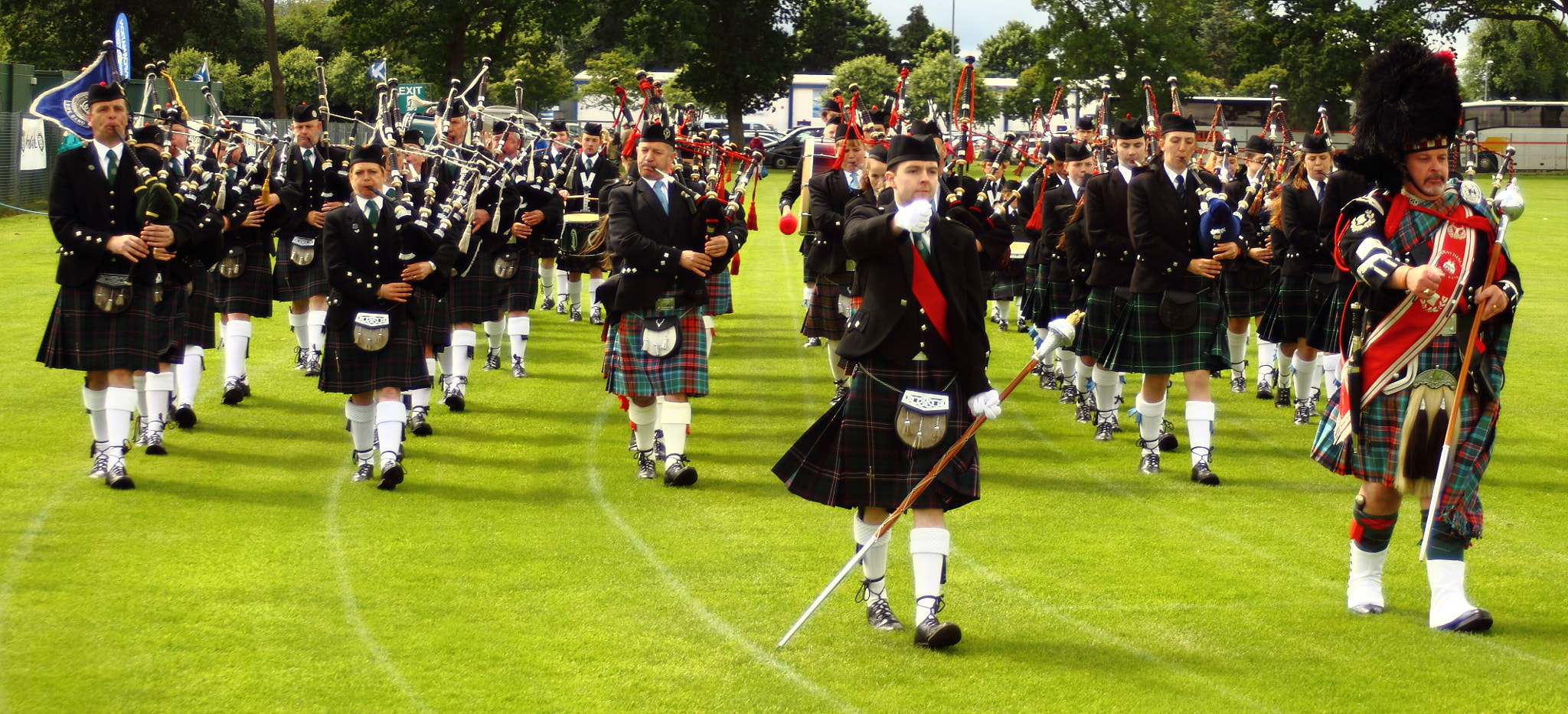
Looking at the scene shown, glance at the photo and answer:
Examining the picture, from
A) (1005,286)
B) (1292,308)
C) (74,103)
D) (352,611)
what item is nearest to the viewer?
(352,611)

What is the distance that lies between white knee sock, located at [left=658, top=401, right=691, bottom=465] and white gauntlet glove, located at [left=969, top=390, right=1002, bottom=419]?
2818mm

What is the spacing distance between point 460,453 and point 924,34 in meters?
86.2

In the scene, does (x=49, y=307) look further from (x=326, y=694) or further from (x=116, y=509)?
(x=326, y=694)

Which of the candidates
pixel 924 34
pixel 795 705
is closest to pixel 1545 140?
pixel 924 34

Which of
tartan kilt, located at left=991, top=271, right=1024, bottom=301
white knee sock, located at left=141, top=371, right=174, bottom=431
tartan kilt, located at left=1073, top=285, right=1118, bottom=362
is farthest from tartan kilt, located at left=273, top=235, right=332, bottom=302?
tartan kilt, located at left=991, top=271, right=1024, bottom=301

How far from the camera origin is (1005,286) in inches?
507

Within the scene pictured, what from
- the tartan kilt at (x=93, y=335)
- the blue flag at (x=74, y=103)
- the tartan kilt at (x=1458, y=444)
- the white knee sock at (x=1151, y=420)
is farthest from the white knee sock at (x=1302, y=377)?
the blue flag at (x=74, y=103)

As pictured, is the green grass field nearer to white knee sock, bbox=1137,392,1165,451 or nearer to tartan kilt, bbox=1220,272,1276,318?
white knee sock, bbox=1137,392,1165,451

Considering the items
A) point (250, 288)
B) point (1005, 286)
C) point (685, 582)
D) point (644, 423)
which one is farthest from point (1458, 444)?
point (1005, 286)

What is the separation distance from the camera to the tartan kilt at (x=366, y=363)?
7.18 m

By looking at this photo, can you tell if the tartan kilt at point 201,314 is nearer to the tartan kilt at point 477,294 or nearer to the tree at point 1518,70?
the tartan kilt at point 477,294

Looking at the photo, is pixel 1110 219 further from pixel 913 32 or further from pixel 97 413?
pixel 913 32

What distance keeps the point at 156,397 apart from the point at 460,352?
206 cm

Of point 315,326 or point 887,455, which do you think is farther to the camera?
point 315,326
